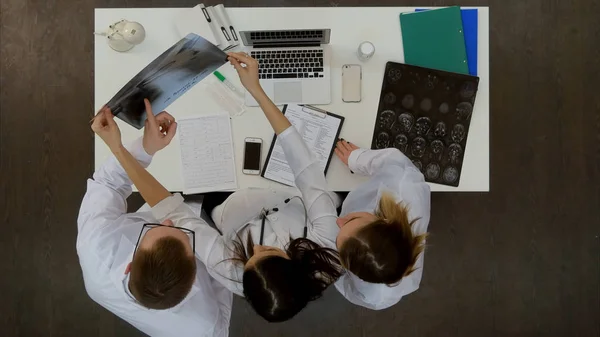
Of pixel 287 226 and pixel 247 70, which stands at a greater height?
pixel 247 70

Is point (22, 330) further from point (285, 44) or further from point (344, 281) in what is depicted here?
point (285, 44)

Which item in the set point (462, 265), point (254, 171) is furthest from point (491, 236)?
point (254, 171)

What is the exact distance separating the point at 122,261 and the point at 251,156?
0.58 m

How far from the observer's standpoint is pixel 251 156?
1.68 metres

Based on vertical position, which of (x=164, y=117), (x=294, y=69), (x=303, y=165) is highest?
(x=294, y=69)

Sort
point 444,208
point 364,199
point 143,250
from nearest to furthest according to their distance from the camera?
1. point 143,250
2. point 364,199
3. point 444,208

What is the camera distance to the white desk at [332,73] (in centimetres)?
166

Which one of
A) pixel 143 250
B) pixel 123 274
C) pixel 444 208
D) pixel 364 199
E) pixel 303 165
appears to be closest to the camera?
pixel 143 250

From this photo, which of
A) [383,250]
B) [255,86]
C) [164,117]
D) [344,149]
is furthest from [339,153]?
[164,117]

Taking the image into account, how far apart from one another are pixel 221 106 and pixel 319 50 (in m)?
0.42

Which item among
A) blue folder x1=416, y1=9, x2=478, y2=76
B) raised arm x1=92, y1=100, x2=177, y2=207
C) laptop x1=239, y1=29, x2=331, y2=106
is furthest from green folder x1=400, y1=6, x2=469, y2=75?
raised arm x1=92, y1=100, x2=177, y2=207

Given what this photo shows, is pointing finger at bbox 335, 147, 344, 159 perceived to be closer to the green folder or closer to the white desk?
the white desk

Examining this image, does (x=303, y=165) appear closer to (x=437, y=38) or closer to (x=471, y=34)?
(x=437, y=38)

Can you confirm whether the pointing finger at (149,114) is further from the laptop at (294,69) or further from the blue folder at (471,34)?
the blue folder at (471,34)
